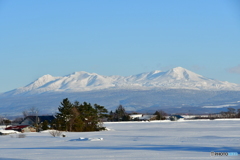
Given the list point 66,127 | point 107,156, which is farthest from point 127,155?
point 66,127

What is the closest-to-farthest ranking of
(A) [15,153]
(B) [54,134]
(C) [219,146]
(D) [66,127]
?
(A) [15,153], (C) [219,146], (B) [54,134], (D) [66,127]

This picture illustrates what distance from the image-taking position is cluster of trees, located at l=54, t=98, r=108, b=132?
50.4m

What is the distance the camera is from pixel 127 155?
68.1 feet

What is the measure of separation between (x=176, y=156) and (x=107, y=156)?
3.00 metres

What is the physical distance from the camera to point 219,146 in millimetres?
24266

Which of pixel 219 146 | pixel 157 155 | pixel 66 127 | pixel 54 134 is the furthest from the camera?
pixel 66 127

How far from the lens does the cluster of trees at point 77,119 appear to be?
50406mm

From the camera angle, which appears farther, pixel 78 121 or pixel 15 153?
pixel 78 121

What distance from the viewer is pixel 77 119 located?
5069 centimetres

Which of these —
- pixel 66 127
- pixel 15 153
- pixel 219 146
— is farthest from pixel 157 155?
pixel 66 127

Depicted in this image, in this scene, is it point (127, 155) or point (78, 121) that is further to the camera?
point (78, 121)

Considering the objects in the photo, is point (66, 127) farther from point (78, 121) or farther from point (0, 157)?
point (0, 157)

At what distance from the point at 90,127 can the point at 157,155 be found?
31610mm

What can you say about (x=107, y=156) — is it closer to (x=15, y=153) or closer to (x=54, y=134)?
(x=15, y=153)
